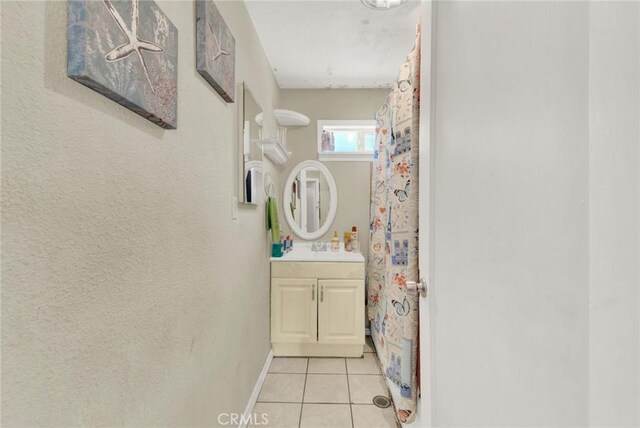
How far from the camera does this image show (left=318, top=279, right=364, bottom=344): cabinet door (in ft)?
7.45

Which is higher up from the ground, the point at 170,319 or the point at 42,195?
the point at 42,195

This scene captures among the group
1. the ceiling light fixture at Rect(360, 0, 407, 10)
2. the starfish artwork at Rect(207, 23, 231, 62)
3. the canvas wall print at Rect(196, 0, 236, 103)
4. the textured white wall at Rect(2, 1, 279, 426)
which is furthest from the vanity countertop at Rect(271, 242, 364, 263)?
the ceiling light fixture at Rect(360, 0, 407, 10)

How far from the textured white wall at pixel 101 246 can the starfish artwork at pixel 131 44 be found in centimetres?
9

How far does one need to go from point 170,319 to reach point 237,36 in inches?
56.5

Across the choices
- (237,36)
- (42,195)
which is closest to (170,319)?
(42,195)

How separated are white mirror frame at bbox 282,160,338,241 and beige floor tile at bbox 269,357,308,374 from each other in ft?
3.70

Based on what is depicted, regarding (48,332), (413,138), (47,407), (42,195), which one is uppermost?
(413,138)

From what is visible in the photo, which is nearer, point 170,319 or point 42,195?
point 42,195

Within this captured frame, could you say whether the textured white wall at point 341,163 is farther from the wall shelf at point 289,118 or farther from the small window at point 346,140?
the wall shelf at point 289,118

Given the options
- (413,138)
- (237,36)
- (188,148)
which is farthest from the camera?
(237,36)

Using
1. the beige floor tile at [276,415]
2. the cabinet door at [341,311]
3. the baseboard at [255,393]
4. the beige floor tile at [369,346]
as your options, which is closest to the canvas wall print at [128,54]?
the baseboard at [255,393]
